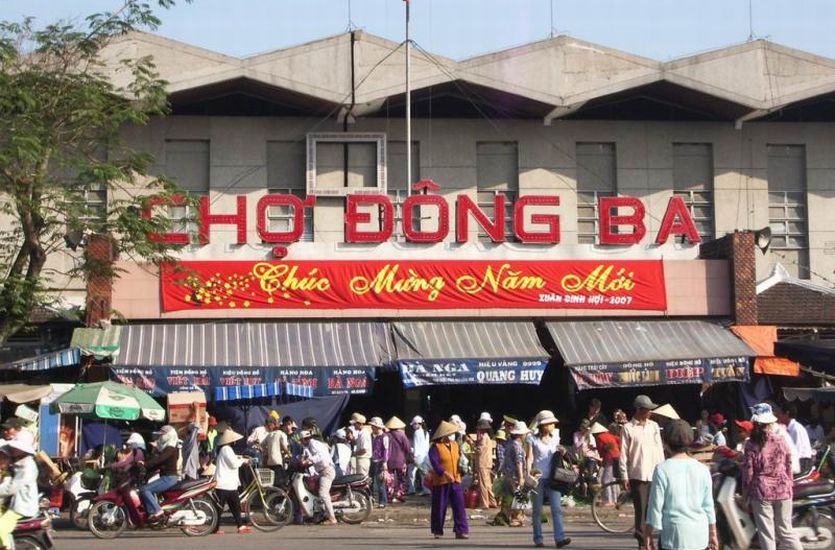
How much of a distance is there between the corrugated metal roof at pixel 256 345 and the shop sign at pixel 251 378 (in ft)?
0.50

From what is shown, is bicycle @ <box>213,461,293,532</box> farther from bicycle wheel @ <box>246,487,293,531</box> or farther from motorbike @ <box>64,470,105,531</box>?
motorbike @ <box>64,470,105,531</box>

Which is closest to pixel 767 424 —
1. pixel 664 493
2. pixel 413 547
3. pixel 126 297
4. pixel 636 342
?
pixel 664 493

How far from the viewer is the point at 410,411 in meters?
28.4

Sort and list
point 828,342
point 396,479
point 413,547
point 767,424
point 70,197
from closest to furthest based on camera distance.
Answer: point 767,424 < point 413,547 < point 70,197 < point 396,479 < point 828,342

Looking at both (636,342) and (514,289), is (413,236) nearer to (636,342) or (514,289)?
(514,289)

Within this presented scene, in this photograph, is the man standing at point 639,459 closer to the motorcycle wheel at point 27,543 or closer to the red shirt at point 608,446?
the motorcycle wheel at point 27,543

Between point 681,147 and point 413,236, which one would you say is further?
point 681,147

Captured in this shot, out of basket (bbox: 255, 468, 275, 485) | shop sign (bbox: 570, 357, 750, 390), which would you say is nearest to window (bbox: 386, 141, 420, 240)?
shop sign (bbox: 570, 357, 750, 390)

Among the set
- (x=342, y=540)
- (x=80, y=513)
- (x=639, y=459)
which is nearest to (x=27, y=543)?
(x=342, y=540)

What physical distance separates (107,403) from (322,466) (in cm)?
473

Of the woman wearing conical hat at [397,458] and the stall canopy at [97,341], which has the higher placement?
the stall canopy at [97,341]

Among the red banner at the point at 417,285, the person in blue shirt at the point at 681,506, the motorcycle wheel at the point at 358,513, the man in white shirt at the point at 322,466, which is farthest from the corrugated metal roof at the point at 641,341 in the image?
the person in blue shirt at the point at 681,506

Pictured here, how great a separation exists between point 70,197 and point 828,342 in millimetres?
15136

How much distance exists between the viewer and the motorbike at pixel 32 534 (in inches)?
471
